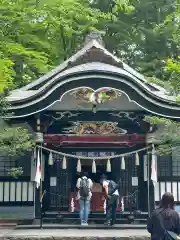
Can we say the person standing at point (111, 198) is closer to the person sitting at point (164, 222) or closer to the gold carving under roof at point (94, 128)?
the gold carving under roof at point (94, 128)

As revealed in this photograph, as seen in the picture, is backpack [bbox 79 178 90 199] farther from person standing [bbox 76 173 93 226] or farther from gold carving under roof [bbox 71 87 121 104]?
gold carving under roof [bbox 71 87 121 104]

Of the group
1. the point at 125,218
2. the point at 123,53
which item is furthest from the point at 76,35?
the point at 125,218

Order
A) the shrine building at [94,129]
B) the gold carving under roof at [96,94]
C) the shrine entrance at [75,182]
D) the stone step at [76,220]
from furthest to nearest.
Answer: the shrine entrance at [75,182], the stone step at [76,220], the gold carving under roof at [96,94], the shrine building at [94,129]

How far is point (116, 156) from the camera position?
1738cm

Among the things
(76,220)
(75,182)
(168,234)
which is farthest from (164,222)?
(75,182)

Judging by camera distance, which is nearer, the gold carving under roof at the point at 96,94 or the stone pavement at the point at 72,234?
the stone pavement at the point at 72,234


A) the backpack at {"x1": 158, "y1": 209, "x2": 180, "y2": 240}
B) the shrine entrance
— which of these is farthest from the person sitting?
the shrine entrance

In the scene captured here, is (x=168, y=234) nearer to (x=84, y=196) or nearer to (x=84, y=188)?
(x=84, y=188)

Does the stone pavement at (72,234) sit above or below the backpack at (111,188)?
below

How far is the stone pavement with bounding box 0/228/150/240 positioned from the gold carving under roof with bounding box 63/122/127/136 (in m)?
3.80

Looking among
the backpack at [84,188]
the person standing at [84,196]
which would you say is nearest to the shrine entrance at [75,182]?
the person standing at [84,196]

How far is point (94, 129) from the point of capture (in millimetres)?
18203

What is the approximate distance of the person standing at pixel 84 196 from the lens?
53.8 ft

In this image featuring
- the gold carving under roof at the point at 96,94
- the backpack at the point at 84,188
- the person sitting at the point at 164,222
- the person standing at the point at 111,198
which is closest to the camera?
the person sitting at the point at 164,222
